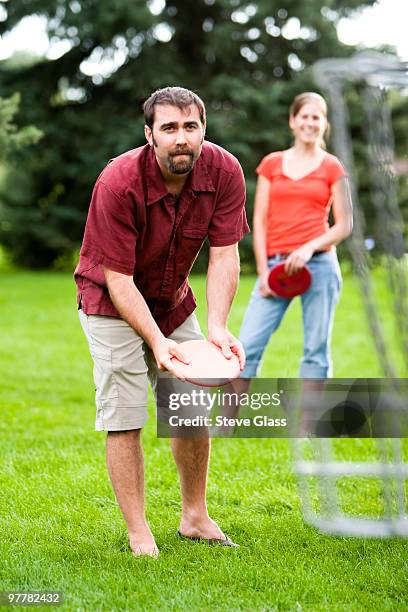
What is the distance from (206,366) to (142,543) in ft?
2.25

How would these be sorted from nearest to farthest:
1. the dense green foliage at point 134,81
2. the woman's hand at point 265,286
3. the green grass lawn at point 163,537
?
the green grass lawn at point 163,537 → the woman's hand at point 265,286 → the dense green foliage at point 134,81

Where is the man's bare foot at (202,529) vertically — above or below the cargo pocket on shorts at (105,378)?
below

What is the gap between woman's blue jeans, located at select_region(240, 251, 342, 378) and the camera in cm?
518

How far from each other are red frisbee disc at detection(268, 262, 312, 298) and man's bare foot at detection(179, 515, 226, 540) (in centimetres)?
183

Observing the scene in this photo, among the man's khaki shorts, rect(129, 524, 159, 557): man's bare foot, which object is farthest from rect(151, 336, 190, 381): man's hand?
rect(129, 524, 159, 557): man's bare foot

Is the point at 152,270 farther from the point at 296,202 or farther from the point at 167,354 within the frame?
the point at 296,202

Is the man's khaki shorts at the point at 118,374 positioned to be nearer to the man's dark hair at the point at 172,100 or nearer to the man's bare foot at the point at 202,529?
the man's bare foot at the point at 202,529

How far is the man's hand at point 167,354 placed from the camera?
10.4 ft

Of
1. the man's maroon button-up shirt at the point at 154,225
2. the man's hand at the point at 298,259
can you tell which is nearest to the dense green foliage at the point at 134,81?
the man's hand at the point at 298,259

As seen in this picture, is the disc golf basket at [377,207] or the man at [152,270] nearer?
the disc golf basket at [377,207]

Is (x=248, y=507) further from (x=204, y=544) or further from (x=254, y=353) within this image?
(x=254, y=353)

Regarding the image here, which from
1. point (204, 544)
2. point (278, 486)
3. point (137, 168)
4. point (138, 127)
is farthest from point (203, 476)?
point (138, 127)

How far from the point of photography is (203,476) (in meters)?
3.56

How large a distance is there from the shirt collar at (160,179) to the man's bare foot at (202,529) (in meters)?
1.23
